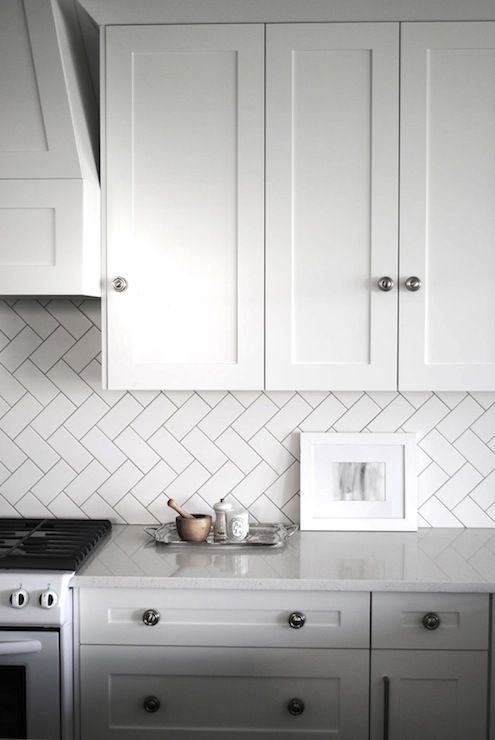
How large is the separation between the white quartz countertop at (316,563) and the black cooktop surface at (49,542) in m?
0.04

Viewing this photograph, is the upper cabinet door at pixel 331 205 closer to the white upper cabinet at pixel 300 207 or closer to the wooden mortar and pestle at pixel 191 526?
the white upper cabinet at pixel 300 207

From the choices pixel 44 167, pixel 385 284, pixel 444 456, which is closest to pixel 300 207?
pixel 385 284

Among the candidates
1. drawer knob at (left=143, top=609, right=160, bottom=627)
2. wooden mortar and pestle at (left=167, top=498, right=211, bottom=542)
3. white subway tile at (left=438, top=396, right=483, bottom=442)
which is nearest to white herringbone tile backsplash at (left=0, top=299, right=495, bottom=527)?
white subway tile at (left=438, top=396, right=483, bottom=442)

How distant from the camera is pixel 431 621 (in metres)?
2.15

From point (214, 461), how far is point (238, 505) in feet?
0.52

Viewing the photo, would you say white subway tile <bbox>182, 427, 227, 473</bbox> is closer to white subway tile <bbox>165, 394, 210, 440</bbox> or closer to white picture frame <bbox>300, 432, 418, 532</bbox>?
white subway tile <bbox>165, 394, 210, 440</bbox>

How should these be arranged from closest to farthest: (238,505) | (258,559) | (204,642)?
(204,642) < (258,559) < (238,505)

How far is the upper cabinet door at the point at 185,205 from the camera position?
2.33 m

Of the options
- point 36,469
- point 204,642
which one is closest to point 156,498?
point 36,469

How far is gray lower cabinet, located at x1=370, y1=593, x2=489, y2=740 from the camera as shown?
2.16 m

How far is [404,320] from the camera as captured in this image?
235cm

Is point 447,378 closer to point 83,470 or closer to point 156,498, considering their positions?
point 156,498

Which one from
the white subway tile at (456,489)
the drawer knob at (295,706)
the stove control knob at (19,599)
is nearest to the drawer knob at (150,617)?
the stove control knob at (19,599)

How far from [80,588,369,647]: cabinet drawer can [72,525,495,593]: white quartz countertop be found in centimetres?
4
